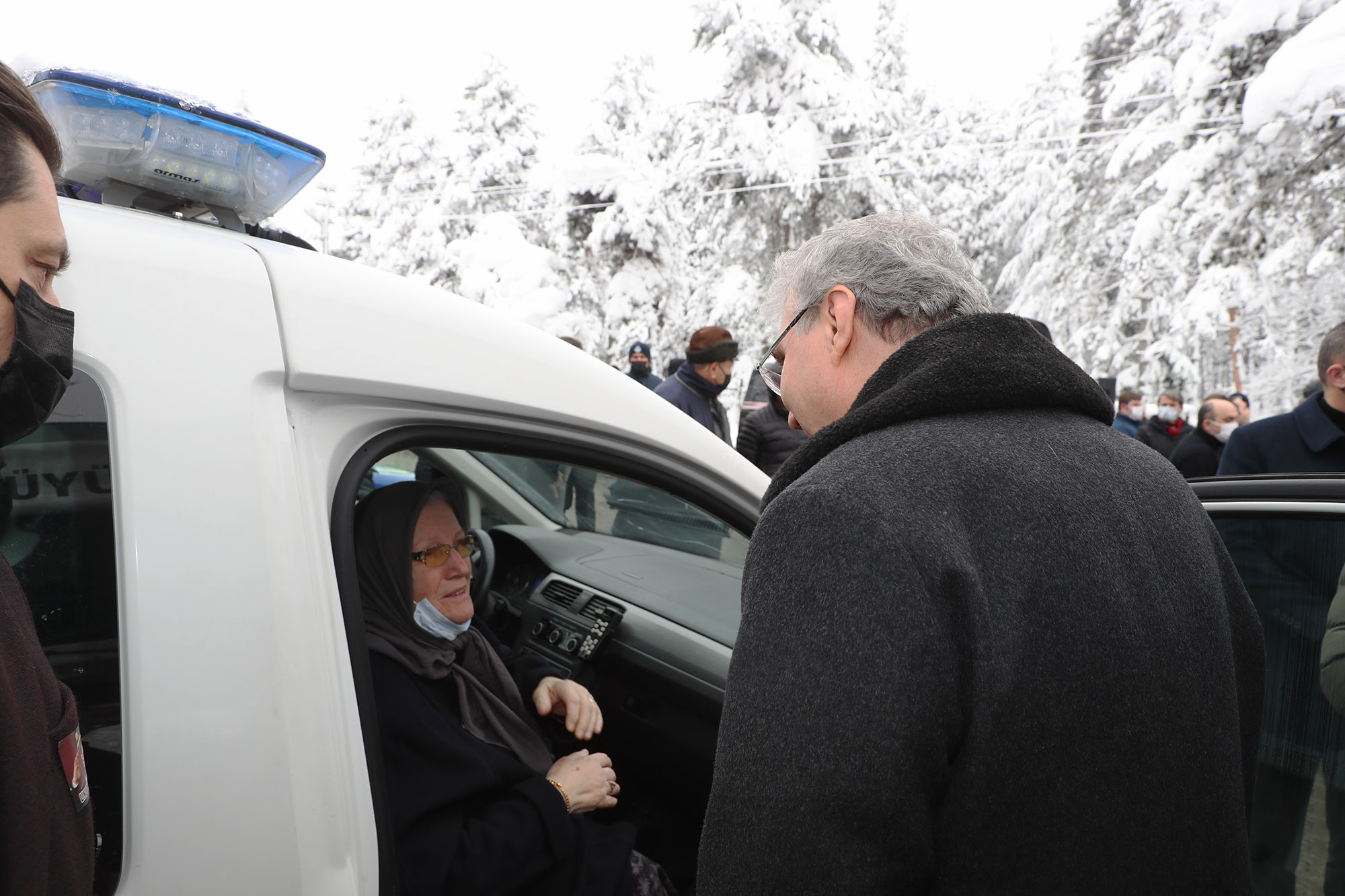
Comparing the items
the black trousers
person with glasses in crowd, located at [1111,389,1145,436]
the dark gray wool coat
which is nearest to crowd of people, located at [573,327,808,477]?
the black trousers

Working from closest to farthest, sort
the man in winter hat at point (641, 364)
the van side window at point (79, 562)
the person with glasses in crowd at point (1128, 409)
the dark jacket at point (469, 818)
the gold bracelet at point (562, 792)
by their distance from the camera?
the van side window at point (79, 562) → the dark jacket at point (469, 818) → the gold bracelet at point (562, 792) → the man in winter hat at point (641, 364) → the person with glasses in crowd at point (1128, 409)

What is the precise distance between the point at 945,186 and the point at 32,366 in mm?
26900

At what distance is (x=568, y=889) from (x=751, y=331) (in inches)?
733

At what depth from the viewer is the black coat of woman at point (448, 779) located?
1.69 m

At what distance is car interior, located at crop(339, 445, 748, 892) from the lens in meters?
2.74

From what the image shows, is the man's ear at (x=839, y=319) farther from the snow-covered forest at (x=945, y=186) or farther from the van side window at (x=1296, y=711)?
the snow-covered forest at (x=945, y=186)

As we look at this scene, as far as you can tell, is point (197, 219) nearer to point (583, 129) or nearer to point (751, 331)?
point (751, 331)

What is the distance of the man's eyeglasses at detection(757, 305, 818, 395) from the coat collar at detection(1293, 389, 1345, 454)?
3.01 meters

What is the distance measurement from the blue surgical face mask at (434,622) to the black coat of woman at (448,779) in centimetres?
3

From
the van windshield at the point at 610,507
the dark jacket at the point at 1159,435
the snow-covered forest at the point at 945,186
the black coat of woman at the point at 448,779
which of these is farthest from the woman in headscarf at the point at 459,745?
the snow-covered forest at the point at 945,186

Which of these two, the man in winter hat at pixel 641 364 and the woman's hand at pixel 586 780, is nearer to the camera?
the woman's hand at pixel 586 780

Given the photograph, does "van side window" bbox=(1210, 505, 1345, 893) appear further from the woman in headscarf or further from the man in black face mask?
the man in black face mask

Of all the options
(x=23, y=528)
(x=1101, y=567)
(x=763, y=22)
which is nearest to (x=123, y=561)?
(x=23, y=528)

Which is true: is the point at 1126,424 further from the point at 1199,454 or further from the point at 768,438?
the point at 768,438
